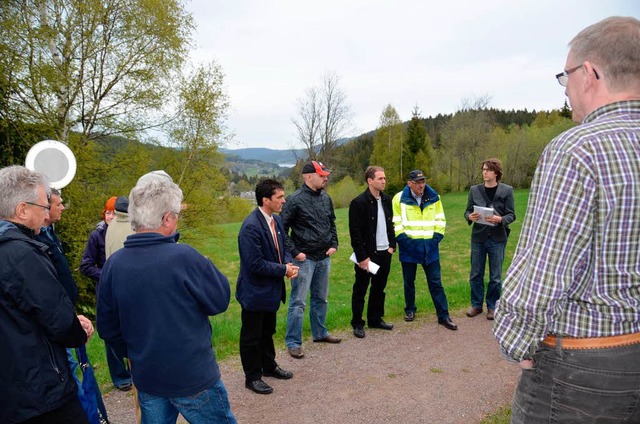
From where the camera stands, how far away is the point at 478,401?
4.09m

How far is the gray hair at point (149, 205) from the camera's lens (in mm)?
2393

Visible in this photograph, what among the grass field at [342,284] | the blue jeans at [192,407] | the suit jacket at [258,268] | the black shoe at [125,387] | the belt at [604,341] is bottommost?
the grass field at [342,284]

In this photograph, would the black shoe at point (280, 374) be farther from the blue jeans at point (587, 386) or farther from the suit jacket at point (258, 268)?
the blue jeans at point (587, 386)

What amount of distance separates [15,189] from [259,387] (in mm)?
2936

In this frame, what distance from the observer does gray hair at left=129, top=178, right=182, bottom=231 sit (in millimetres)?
2393

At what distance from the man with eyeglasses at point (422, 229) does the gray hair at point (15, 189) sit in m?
4.62

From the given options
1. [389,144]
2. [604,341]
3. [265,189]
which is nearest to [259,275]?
[265,189]

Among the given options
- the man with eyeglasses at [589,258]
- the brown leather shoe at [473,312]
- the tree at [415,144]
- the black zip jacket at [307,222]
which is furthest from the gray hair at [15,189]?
the tree at [415,144]

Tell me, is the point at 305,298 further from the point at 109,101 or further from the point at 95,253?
the point at 109,101

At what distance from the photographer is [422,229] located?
20.0 ft

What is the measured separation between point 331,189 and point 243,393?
159ft

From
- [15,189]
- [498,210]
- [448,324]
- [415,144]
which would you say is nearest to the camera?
[15,189]

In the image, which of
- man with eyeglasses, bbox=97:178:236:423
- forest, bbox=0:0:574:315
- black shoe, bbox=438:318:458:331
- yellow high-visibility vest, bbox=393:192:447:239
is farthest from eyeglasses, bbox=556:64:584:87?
forest, bbox=0:0:574:315

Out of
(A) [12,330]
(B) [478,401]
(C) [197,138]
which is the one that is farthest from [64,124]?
(B) [478,401]
